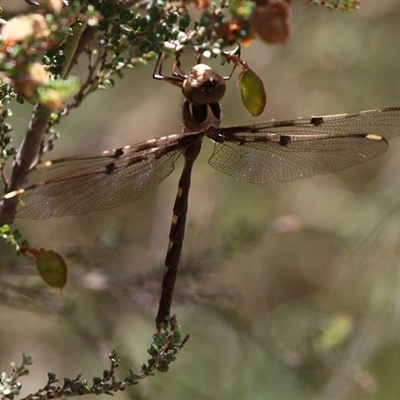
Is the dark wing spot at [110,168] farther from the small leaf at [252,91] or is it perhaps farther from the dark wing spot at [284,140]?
the dark wing spot at [284,140]

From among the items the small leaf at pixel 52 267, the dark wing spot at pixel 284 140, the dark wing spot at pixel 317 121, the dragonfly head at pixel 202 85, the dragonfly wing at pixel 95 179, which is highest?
the dark wing spot at pixel 317 121

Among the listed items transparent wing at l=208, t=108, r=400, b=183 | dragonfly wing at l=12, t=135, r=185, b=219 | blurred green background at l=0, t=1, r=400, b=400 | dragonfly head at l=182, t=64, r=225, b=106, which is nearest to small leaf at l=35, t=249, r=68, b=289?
dragonfly wing at l=12, t=135, r=185, b=219

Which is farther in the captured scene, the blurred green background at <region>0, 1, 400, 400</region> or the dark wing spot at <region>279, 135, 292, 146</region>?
the blurred green background at <region>0, 1, 400, 400</region>

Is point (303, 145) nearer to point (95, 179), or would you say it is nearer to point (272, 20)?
point (95, 179)

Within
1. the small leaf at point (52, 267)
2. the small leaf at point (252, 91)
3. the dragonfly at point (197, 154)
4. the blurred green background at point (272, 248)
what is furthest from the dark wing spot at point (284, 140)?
the small leaf at point (52, 267)

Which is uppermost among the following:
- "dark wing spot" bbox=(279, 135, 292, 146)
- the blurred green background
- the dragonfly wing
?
the blurred green background

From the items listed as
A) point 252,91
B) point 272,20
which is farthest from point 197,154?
point 272,20

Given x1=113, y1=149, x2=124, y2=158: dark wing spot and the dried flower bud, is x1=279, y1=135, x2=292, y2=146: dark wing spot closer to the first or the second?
x1=113, y1=149, x2=124, y2=158: dark wing spot
